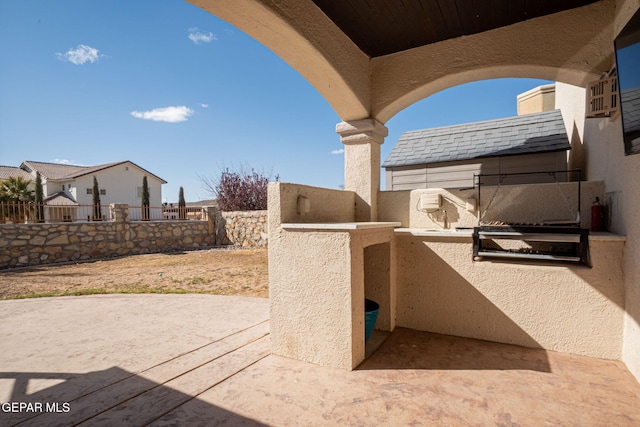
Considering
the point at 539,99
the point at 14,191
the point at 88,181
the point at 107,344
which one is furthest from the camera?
the point at 88,181

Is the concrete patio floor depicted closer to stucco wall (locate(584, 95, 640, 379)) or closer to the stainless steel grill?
stucco wall (locate(584, 95, 640, 379))

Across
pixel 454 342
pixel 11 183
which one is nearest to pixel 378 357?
pixel 454 342

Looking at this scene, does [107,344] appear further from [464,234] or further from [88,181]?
[88,181]

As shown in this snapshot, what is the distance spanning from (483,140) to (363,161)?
3784mm

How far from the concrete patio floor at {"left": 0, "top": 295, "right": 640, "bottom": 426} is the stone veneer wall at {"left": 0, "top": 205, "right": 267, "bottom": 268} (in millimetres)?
6659

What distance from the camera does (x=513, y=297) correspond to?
3.21m

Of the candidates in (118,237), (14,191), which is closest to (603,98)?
(118,237)

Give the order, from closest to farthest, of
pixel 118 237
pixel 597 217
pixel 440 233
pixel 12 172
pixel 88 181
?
pixel 597 217
pixel 440 233
pixel 118 237
pixel 88 181
pixel 12 172

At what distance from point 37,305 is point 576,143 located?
352 inches

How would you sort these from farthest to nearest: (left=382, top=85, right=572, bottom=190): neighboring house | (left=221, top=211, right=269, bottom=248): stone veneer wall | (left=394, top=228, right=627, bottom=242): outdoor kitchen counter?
(left=221, top=211, right=269, bottom=248): stone veneer wall, (left=382, top=85, right=572, bottom=190): neighboring house, (left=394, top=228, right=627, bottom=242): outdoor kitchen counter

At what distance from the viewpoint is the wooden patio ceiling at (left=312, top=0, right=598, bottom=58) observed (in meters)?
3.19

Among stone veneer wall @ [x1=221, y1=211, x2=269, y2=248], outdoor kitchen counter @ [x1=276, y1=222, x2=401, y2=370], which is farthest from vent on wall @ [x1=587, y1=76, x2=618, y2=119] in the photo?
stone veneer wall @ [x1=221, y1=211, x2=269, y2=248]

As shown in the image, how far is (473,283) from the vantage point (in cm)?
339

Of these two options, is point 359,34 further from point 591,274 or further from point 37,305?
point 37,305
